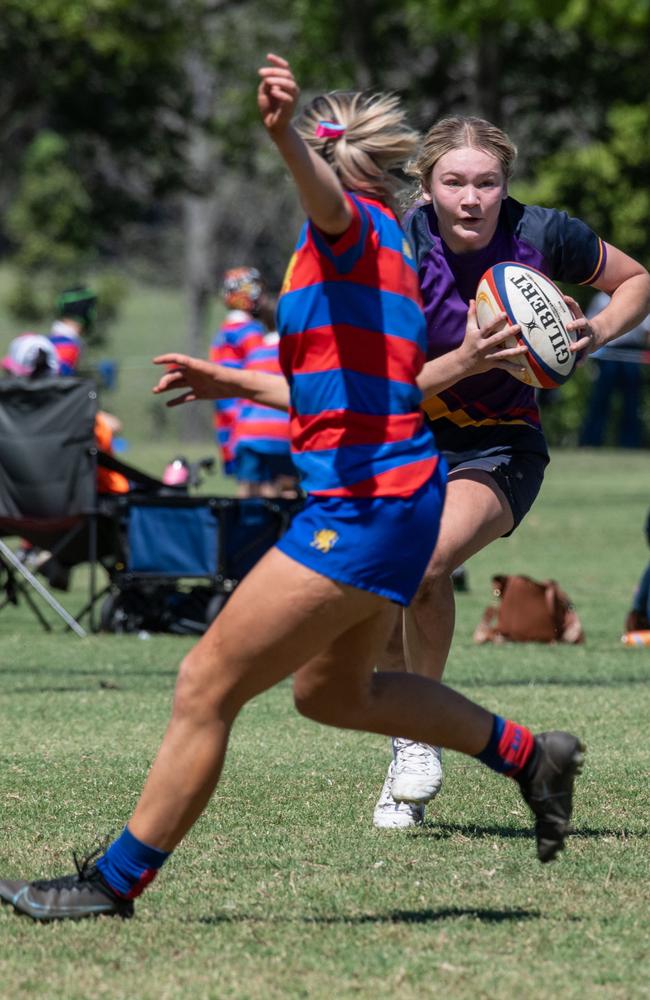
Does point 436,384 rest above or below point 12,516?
above

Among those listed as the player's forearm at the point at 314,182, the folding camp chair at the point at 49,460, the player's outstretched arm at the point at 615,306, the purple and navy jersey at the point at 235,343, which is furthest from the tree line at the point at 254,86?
the player's forearm at the point at 314,182

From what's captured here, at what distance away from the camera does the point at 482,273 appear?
5.57m

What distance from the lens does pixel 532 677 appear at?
8.82 m

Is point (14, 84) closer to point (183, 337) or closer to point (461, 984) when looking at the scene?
point (183, 337)

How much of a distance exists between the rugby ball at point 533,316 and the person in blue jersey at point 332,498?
0.91 meters

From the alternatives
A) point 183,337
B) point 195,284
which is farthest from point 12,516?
point 183,337

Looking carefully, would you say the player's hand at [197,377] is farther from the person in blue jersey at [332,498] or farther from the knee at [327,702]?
the knee at [327,702]

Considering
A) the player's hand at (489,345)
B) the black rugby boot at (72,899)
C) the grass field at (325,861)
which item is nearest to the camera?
the grass field at (325,861)

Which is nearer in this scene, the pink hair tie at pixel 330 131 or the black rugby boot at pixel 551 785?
the pink hair tie at pixel 330 131

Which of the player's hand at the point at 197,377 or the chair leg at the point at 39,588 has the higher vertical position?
the player's hand at the point at 197,377

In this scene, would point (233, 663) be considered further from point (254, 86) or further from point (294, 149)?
point (254, 86)

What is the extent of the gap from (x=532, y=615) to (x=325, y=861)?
5363 mm

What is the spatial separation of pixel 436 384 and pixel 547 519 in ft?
47.5

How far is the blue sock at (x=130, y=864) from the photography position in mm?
4184
